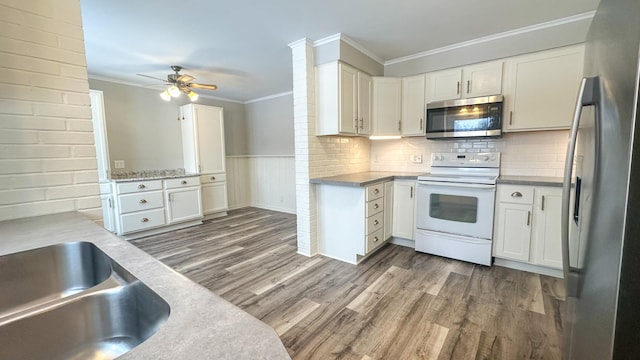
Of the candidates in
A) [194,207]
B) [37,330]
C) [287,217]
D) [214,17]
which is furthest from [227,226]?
[37,330]

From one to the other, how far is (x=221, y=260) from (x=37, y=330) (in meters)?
2.28

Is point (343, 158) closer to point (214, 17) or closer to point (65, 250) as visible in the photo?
point (214, 17)

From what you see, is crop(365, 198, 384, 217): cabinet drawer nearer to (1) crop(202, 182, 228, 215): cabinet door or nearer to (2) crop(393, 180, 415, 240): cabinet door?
(2) crop(393, 180, 415, 240): cabinet door

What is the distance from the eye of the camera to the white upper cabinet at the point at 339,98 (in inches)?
110

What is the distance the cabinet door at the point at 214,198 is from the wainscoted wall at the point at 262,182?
0.54 meters

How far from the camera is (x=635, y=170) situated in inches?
19.8

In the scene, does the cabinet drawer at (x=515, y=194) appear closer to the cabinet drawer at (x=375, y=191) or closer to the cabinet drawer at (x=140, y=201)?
the cabinet drawer at (x=375, y=191)

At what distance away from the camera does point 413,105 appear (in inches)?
129

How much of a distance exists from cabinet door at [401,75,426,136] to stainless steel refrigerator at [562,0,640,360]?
7.67 feet

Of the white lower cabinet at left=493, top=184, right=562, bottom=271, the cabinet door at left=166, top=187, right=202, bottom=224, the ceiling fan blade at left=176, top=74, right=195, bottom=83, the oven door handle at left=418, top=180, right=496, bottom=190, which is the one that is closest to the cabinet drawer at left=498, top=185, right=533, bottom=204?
the white lower cabinet at left=493, top=184, right=562, bottom=271

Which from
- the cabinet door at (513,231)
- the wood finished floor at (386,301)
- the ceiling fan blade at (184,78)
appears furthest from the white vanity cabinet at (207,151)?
the cabinet door at (513,231)

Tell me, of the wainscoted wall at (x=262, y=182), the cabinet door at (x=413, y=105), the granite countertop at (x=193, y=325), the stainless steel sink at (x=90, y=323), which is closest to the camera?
the granite countertop at (x=193, y=325)

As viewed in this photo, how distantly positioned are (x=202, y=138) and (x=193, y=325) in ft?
15.1

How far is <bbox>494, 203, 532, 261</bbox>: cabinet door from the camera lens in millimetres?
2480
